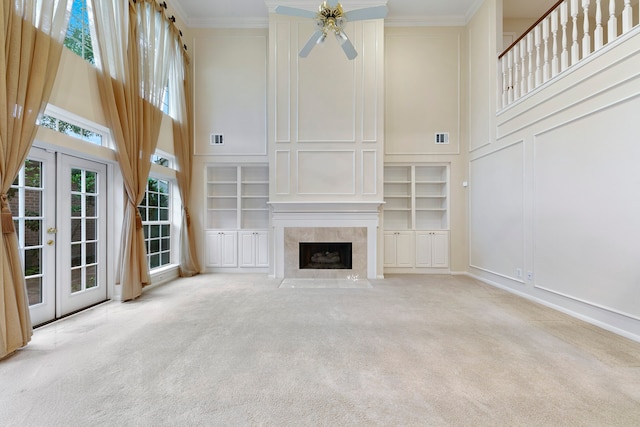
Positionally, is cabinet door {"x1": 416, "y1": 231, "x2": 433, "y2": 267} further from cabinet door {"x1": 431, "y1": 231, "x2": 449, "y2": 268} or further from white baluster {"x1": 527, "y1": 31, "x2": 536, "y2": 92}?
white baluster {"x1": 527, "y1": 31, "x2": 536, "y2": 92}

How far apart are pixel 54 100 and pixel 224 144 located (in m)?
3.08

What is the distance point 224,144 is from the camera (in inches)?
229

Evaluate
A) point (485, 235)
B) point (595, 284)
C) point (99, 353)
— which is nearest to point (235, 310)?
point (99, 353)

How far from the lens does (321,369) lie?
2.08 m

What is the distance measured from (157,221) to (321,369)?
4181mm

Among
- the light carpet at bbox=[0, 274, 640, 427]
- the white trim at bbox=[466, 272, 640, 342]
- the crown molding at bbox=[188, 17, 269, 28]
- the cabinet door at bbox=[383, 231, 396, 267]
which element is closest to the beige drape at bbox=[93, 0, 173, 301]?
the light carpet at bbox=[0, 274, 640, 427]

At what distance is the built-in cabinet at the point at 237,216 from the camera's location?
577cm

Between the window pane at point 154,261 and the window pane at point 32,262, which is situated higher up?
the window pane at point 32,262

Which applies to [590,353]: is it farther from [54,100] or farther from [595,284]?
[54,100]

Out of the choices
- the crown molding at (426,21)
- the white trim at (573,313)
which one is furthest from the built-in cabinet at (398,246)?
the crown molding at (426,21)

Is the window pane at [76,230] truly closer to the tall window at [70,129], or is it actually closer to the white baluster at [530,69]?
the tall window at [70,129]

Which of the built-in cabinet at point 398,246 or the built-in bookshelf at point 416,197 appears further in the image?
the built-in bookshelf at point 416,197

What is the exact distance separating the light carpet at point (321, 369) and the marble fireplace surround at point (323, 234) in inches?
71.7

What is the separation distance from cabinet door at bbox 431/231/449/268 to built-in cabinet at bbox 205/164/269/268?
10.9 feet
